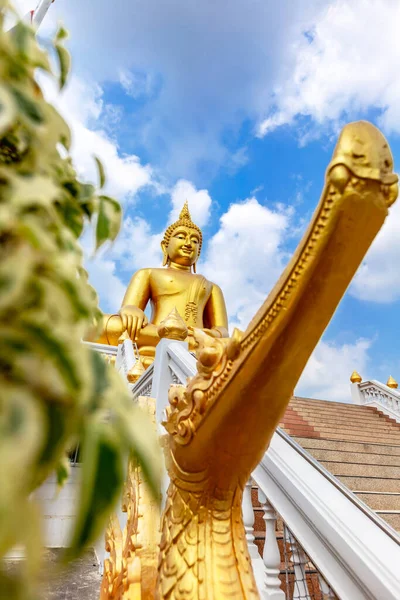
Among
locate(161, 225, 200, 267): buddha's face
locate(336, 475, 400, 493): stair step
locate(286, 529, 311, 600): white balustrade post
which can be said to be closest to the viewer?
locate(286, 529, 311, 600): white balustrade post

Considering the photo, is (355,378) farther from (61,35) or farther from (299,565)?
(61,35)

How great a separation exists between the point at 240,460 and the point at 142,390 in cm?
199

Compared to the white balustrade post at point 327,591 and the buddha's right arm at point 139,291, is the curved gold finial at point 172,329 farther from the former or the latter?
the buddha's right arm at point 139,291

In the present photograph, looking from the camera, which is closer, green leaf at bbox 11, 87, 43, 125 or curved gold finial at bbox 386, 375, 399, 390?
green leaf at bbox 11, 87, 43, 125

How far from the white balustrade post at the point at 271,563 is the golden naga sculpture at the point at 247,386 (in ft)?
1.55

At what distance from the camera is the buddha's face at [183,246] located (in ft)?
20.6

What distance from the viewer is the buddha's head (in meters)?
6.29

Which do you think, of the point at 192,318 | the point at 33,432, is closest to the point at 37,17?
the point at 192,318

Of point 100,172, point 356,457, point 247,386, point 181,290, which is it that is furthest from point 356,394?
point 100,172

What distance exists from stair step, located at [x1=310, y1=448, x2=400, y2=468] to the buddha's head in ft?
12.5

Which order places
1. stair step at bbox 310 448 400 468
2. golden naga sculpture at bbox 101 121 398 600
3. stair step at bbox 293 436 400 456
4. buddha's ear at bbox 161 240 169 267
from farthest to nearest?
buddha's ear at bbox 161 240 169 267, stair step at bbox 293 436 400 456, stair step at bbox 310 448 400 468, golden naga sculpture at bbox 101 121 398 600

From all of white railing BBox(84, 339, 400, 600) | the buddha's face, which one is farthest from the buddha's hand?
white railing BBox(84, 339, 400, 600)

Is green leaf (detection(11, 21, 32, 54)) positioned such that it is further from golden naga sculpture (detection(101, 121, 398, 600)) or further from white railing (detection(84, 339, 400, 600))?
white railing (detection(84, 339, 400, 600))

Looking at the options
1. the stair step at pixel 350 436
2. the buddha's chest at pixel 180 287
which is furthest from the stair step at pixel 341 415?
the buddha's chest at pixel 180 287
